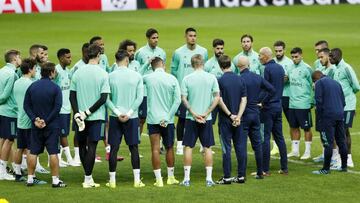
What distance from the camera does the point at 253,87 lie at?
1775 centimetres

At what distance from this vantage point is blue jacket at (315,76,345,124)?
59.4 ft

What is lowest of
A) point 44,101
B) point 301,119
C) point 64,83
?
point 301,119

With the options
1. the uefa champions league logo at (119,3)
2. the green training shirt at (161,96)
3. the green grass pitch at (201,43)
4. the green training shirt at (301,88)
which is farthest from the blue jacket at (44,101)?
the uefa champions league logo at (119,3)

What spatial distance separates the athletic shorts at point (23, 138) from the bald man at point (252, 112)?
376 cm

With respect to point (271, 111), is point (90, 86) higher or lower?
higher

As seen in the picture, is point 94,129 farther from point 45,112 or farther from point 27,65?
point 27,65

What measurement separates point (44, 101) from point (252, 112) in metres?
3.72

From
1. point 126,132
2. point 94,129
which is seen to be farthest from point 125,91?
point 94,129

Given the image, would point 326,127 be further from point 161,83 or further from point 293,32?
point 293,32

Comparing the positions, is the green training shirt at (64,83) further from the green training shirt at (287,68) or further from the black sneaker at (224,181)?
the green training shirt at (287,68)

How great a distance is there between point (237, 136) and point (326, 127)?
5.85ft

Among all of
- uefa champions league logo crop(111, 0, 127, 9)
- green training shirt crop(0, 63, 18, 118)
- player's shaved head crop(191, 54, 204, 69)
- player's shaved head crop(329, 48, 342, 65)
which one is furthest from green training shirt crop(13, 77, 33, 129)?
uefa champions league logo crop(111, 0, 127, 9)

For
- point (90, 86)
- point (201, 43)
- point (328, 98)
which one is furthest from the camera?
point (201, 43)

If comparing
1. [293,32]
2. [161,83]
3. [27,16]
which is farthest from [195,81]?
[27,16]
